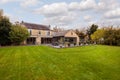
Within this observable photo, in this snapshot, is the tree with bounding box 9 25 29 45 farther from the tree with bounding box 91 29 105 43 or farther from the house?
the tree with bounding box 91 29 105 43

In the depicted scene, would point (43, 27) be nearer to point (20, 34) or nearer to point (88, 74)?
point (20, 34)

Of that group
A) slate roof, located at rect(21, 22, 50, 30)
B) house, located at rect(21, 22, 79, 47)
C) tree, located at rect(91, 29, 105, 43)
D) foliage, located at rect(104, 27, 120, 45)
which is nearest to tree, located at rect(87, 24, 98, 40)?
tree, located at rect(91, 29, 105, 43)

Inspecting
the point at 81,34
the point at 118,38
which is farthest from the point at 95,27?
the point at 118,38

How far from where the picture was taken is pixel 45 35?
62750mm

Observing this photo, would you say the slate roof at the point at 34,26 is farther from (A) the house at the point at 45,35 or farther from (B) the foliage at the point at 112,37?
(B) the foliage at the point at 112,37

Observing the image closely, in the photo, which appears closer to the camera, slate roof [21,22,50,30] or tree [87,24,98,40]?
slate roof [21,22,50,30]

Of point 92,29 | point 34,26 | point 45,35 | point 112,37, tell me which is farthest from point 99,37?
point 34,26

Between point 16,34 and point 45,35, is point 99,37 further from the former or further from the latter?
point 16,34

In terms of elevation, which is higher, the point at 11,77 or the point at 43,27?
the point at 43,27

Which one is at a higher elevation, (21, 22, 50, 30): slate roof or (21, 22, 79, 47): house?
(21, 22, 50, 30): slate roof

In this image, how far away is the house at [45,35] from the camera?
57750 mm

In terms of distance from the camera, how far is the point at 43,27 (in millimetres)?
64938

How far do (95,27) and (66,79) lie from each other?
201 ft

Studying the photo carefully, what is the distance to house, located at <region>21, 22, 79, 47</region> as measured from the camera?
57.8 meters
